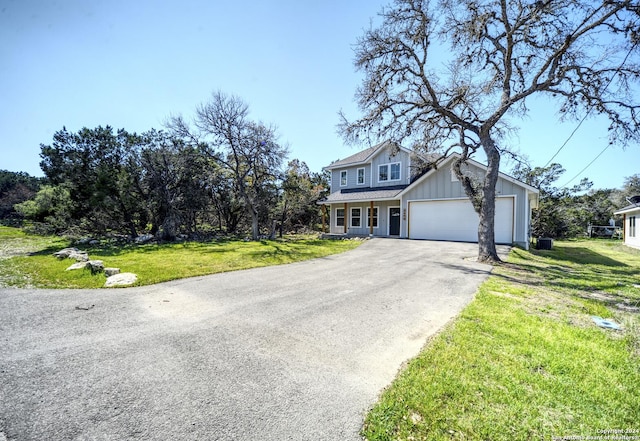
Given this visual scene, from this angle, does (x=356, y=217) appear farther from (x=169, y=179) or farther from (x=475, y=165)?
(x=169, y=179)

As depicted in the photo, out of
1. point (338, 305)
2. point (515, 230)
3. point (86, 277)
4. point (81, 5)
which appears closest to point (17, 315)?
point (86, 277)

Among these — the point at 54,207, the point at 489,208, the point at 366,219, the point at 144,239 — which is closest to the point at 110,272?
the point at 144,239

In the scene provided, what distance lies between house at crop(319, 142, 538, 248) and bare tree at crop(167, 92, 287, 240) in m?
5.14

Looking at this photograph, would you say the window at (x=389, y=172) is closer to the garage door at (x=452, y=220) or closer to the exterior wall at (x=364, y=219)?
the exterior wall at (x=364, y=219)

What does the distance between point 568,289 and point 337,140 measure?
983 centimetres

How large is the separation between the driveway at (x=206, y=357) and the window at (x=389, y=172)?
Answer: 13843 mm

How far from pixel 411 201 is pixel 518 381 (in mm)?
15072

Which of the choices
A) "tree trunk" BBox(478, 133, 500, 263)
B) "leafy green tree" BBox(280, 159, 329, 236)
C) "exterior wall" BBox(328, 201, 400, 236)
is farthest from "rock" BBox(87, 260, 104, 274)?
"exterior wall" BBox(328, 201, 400, 236)

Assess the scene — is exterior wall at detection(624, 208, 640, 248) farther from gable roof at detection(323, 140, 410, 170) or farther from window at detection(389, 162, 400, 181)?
gable roof at detection(323, 140, 410, 170)

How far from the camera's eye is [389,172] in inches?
755

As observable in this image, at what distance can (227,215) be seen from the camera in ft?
74.4

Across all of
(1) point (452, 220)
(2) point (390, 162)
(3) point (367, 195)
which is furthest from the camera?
(2) point (390, 162)

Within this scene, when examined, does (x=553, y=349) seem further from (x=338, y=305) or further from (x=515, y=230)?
(x=515, y=230)

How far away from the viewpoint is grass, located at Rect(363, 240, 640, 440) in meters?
2.10
